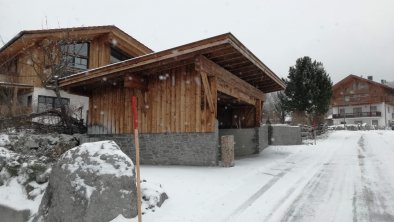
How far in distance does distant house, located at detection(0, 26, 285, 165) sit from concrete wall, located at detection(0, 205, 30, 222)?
5.16m

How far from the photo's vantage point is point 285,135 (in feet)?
71.4

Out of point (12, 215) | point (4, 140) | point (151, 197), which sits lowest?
point (12, 215)

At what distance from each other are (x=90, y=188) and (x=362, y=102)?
6017 centimetres

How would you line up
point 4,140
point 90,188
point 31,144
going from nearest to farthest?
1. point 90,188
2. point 4,140
3. point 31,144

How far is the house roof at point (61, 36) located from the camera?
19.0 metres

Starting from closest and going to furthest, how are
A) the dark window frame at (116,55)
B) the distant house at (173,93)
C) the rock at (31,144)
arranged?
the distant house at (173,93)
the rock at (31,144)
the dark window frame at (116,55)

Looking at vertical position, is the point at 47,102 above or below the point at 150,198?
above

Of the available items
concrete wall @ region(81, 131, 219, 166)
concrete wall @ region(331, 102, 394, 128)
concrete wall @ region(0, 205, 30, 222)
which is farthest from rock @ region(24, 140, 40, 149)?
concrete wall @ region(331, 102, 394, 128)

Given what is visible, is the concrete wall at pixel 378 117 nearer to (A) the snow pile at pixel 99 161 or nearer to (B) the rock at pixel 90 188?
(A) the snow pile at pixel 99 161

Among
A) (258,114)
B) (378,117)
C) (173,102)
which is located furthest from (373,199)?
(378,117)

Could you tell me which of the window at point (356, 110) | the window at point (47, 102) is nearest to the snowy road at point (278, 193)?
the window at point (47, 102)

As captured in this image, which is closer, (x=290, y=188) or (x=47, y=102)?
(x=290, y=188)

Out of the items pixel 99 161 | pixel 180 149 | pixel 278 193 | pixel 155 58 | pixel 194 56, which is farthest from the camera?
pixel 180 149

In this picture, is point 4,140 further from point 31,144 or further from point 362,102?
point 362,102
